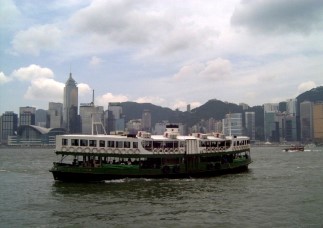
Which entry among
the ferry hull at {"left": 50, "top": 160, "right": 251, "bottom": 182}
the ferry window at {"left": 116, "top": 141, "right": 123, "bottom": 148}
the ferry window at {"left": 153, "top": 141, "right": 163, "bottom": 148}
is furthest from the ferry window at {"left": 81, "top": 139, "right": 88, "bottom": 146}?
the ferry window at {"left": 153, "top": 141, "right": 163, "bottom": 148}

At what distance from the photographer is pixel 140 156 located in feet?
149

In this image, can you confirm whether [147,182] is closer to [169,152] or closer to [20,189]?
[169,152]

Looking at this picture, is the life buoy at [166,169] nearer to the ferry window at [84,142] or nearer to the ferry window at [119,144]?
the ferry window at [119,144]

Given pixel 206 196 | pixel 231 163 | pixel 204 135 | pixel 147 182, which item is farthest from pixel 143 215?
pixel 231 163

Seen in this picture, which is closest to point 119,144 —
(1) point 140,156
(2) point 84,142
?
(1) point 140,156

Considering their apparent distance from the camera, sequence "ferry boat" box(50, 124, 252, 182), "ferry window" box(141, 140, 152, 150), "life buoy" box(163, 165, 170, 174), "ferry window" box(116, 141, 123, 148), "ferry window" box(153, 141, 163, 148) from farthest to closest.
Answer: "ferry window" box(153, 141, 163, 148) < "life buoy" box(163, 165, 170, 174) < "ferry window" box(141, 140, 152, 150) < "ferry window" box(116, 141, 123, 148) < "ferry boat" box(50, 124, 252, 182)

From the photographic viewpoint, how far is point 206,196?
119 ft

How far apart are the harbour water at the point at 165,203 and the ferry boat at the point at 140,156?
1.22m

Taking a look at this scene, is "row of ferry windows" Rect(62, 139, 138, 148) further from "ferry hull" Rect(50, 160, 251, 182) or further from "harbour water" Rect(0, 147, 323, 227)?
"harbour water" Rect(0, 147, 323, 227)

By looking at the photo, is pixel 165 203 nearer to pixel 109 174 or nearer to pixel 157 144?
pixel 109 174

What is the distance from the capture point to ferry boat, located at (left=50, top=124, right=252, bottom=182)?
43.7m

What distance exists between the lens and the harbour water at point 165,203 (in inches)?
1061

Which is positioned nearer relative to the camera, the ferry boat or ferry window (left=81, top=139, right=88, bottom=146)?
the ferry boat

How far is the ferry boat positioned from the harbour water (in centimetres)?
122
